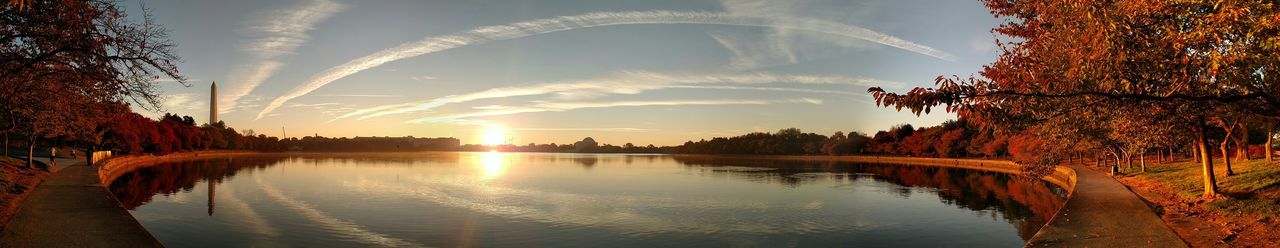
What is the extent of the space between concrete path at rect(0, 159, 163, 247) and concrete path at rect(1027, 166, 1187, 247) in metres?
20.6

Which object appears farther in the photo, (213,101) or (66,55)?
(213,101)

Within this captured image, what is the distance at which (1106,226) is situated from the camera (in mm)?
18594

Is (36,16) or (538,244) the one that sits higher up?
(36,16)

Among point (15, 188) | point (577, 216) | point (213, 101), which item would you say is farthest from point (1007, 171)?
point (213, 101)

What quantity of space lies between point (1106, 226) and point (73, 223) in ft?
87.7

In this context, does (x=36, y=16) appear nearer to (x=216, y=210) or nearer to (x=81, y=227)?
(x=81, y=227)

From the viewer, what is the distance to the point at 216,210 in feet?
95.6

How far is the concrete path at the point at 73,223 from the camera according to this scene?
15.3 metres

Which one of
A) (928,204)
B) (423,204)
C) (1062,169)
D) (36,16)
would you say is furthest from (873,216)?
(1062,169)

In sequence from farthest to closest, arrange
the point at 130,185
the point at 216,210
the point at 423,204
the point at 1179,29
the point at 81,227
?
the point at 130,185, the point at 423,204, the point at 216,210, the point at 81,227, the point at 1179,29

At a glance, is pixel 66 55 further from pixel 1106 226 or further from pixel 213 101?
pixel 213 101

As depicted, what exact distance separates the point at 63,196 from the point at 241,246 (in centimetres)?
1064

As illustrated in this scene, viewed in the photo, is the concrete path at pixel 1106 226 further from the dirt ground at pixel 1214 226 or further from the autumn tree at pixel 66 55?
the autumn tree at pixel 66 55

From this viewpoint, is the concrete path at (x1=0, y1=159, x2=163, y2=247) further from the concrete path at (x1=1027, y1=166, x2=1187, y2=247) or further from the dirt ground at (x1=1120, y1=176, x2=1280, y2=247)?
the dirt ground at (x1=1120, y1=176, x2=1280, y2=247)
